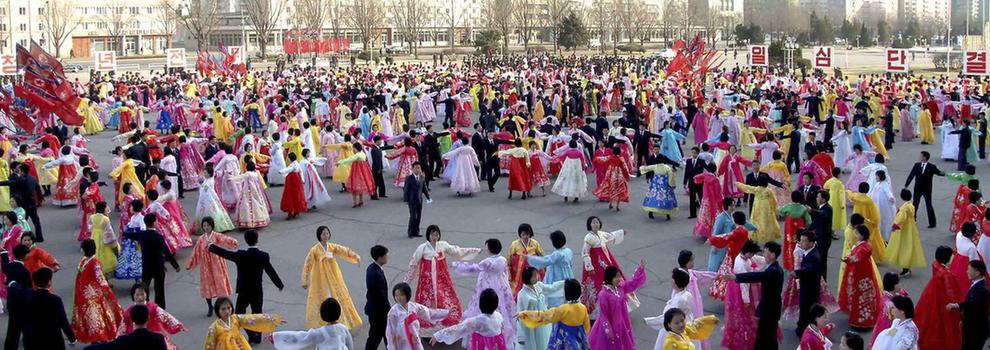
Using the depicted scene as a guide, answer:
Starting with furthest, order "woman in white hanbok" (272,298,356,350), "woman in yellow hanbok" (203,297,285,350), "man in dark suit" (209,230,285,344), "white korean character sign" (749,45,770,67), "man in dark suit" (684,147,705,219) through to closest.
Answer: "white korean character sign" (749,45,770,67)
"man in dark suit" (684,147,705,219)
"man in dark suit" (209,230,285,344)
"woman in yellow hanbok" (203,297,285,350)
"woman in white hanbok" (272,298,356,350)

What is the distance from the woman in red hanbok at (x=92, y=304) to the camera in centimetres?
866

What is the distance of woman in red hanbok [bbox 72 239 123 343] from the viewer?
28.4ft

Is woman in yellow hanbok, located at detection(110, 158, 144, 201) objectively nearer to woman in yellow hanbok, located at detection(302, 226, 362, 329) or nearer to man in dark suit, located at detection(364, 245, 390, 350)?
woman in yellow hanbok, located at detection(302, 226, 362, 329)

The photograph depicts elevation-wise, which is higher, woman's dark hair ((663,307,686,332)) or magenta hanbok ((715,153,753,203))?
magenta hanbok ((715,153,753,203))

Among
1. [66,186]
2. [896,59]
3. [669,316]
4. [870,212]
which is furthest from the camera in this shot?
[896,59]

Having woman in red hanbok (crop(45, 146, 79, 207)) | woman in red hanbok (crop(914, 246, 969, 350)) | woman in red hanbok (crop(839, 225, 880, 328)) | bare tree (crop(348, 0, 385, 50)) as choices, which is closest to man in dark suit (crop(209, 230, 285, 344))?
woman in red hanbok (crop(839, 225, 880, 328))

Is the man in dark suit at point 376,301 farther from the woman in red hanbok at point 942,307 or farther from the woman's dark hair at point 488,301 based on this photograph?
the woman in red hanbok at point 942,307

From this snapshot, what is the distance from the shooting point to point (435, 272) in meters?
8.98

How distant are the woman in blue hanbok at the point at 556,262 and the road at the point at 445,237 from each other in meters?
0.88

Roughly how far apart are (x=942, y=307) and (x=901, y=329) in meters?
1.65

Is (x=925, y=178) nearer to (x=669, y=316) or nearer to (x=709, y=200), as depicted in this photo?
(x=709, y=200)

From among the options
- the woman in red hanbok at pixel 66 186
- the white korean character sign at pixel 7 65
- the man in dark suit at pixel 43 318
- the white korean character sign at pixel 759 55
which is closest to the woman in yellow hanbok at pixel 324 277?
the man in dark suit at pixel 43 318

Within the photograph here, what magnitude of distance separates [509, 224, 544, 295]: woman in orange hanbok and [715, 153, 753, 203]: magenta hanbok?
18.7ft

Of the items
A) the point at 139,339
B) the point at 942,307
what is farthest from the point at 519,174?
the point at 139,339
